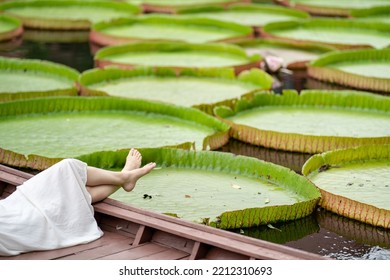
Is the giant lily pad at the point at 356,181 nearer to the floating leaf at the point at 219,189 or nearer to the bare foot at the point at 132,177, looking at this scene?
the floating leaf at the point at 219,189

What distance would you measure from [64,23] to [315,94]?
14.4 feet

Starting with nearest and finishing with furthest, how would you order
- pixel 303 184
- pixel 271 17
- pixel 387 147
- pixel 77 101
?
pixel 303 184 < pixel 387 147 < pixel 77 101 < pixel 271 17

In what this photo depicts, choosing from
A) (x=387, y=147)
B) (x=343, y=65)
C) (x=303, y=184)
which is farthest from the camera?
(x=343, y=65)

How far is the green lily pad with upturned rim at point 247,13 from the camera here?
11.2 metres

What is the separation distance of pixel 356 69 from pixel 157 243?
15.8 ft

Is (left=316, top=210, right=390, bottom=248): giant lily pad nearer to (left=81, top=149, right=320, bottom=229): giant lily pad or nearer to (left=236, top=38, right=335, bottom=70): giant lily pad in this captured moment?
(left=81, top=149, right=320, bottom=229): giant lily pad

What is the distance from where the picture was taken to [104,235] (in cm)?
417

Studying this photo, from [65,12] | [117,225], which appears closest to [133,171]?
[117,225]

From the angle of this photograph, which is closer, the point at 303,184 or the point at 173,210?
the point at 173,210

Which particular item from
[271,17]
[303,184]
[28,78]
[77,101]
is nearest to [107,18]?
[271,17]

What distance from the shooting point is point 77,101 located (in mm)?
6750

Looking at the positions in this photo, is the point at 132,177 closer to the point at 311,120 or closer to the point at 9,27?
the point at 311,120

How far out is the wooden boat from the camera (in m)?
3.65

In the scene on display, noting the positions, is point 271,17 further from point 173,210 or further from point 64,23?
point 173,210
